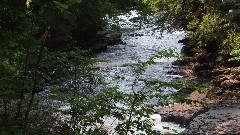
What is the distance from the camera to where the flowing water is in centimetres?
1533

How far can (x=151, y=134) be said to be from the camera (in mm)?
4289

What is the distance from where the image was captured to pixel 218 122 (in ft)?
29.1

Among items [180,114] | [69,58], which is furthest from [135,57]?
[69,58]

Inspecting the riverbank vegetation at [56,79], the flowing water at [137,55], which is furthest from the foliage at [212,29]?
the riverbank vegetation at [56,79]

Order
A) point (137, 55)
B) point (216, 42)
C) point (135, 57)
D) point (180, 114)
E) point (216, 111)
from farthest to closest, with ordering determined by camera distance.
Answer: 1. point (137, 55)
2. point (135, 57)
3. point (216, 42)
4. point (180, 114)
5. point (216, 111)

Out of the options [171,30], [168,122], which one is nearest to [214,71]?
[168,122]

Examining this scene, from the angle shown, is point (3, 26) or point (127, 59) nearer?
point (3, 26)

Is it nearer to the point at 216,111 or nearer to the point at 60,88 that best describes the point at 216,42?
the point at 216,111

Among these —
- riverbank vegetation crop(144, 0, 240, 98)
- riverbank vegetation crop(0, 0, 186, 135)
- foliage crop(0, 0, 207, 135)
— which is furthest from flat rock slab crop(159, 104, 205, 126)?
foliage crop(0, 0, 207, 135)

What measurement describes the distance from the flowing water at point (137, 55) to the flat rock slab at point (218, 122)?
829 millimetres

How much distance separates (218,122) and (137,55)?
515 inches

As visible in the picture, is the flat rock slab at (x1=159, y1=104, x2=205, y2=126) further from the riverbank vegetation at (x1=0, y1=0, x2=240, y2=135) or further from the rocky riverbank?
the riverbank vegetation at (x1=0, y1=0, x2=240, y2=135)

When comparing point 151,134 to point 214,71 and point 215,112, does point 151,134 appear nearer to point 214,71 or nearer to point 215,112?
point 215,112

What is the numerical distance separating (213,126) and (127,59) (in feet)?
39.8
